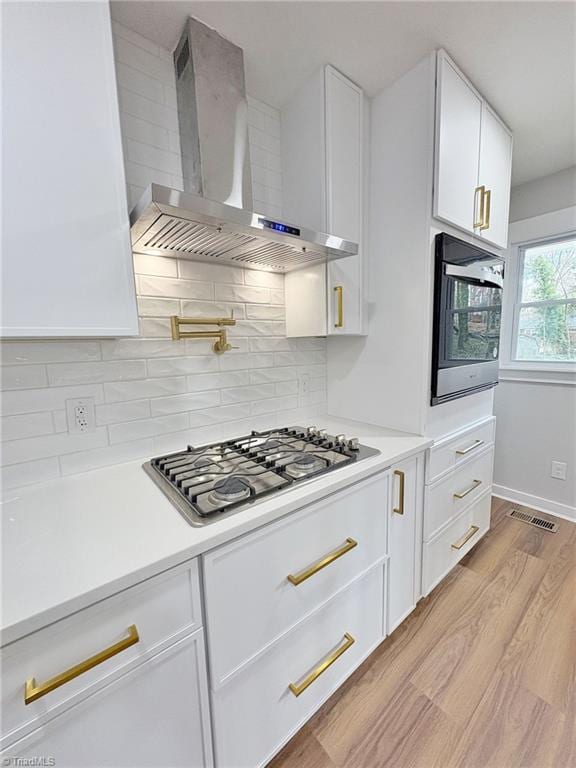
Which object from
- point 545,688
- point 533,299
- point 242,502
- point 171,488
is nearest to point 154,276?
point 171,488

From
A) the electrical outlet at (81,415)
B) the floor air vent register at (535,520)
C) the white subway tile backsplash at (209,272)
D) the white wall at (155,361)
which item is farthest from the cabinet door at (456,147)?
the floor air vent register at (535,520)

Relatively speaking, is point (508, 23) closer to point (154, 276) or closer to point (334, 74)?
point (334, 74)

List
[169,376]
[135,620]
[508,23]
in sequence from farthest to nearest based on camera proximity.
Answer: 1. [169,376]
2. [508,23]
3. [135,620]

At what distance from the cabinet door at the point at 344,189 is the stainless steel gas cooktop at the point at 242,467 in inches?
22.2

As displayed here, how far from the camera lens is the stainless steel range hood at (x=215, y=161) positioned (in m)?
1.05

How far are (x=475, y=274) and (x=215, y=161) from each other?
1.32 meters

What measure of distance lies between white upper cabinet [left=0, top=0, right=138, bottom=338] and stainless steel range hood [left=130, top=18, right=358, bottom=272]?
6.2 inches

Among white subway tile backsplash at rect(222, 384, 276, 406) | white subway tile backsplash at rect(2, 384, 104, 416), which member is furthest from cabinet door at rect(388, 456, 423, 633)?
white subway tile backsplash at rect(2, 384, 104, 416)

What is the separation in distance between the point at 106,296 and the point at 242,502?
682 millimetres

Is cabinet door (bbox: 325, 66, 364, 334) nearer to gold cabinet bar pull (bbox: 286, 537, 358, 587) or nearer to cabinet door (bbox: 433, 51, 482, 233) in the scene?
cabinet door (bbox: 433, 51, 482, 233)

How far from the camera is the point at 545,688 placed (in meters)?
1.24

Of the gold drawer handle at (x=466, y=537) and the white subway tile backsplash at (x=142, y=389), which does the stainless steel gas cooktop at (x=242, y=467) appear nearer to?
the white subway tile backsplash at (x=142, y=389)

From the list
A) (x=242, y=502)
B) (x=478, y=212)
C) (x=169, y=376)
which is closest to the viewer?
(x=242, y=502)

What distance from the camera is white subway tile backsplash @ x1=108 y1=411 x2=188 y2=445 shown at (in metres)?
1.20
